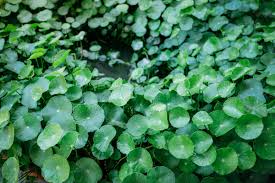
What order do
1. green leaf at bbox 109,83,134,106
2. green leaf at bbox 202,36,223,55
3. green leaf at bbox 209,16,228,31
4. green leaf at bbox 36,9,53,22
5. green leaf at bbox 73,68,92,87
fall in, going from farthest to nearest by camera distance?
green leaf at bbox 36,9,53,22
green leaf at bbox 209,16,228,31
green leaf at bbox 202,36,223,55
green leaf at bbox 73,68,92,87
green leaf at bbox 109,83,134,106

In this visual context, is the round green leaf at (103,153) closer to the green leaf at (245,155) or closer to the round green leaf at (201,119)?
the round green leaf at (201,119)

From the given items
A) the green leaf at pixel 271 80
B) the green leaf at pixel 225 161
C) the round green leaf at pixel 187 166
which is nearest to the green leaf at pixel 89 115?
the round green leaf at pixel 187 166

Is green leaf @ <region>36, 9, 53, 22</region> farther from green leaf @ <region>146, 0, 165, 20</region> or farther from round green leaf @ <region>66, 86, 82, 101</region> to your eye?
round green leaf @ <region>66, 86, 82, 101</region>

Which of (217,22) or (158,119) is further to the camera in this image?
(217,22)

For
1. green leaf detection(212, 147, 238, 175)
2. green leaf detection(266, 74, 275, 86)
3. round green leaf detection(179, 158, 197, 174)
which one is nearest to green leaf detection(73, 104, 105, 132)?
round green leaf detection(179, 158, 197, 174)

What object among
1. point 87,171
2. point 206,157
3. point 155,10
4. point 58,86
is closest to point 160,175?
point 206,157

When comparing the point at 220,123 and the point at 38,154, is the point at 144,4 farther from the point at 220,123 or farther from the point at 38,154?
the point at 38,154
